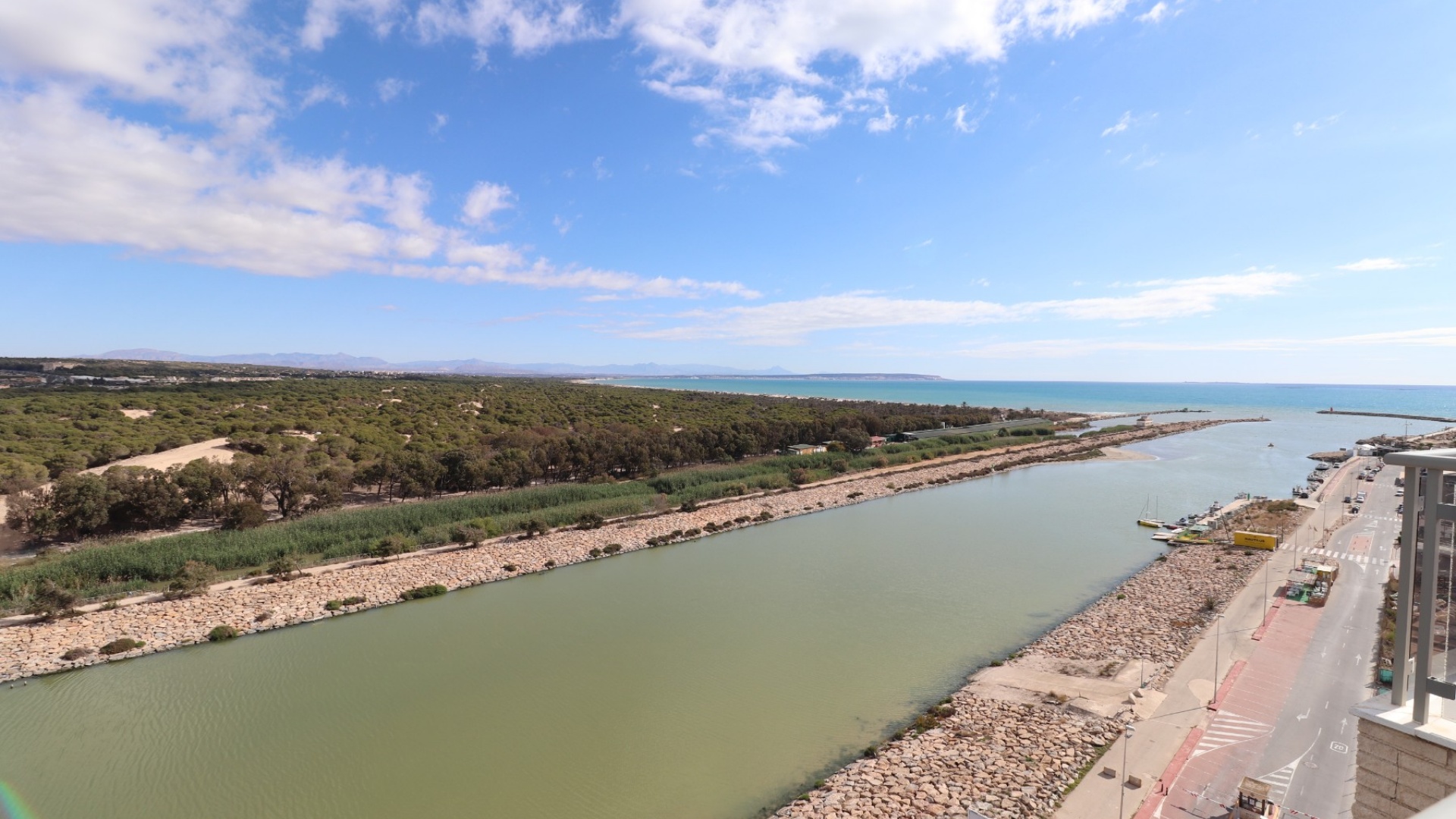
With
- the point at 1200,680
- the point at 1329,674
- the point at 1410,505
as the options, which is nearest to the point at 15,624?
the point at 1410,505

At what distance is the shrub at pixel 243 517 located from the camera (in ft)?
78.1

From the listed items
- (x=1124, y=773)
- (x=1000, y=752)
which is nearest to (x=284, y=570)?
(x=1000, y=752)

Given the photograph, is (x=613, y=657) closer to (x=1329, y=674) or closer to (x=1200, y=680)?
(x=1200, y=680)

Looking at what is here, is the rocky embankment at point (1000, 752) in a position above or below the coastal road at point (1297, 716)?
below

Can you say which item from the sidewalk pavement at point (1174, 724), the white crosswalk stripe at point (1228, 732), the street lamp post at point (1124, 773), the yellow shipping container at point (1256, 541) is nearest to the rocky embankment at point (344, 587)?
the yellow shipping container at point (1256, 541)

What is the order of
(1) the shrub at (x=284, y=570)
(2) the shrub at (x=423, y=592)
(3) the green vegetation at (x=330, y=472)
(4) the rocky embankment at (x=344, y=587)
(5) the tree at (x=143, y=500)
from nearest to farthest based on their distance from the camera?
(4) the rocky embankment at (x=344, y=587) < (2) the shrub at (x=423, y=592) < (1) the shrub at (x=284, y=570) < (3) the green vegetation at (x=330, y=472) < (5) the tree at (x=143, y=500)

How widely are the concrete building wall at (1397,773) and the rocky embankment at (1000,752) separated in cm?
613

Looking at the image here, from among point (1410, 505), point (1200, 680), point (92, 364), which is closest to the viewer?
point (1410, 505)

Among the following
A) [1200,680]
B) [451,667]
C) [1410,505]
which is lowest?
[451,667]

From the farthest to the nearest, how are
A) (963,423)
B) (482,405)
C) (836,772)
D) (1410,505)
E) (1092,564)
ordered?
(963,423), (482,405), (1092,564), (836,772), (1410,505)

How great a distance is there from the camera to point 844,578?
71.4 ft

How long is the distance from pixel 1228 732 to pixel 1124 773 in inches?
113

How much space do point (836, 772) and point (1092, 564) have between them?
17.5 metres

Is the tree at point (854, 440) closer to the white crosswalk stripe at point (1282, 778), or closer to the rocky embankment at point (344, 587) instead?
the rocky embankment at point (344, 587)
